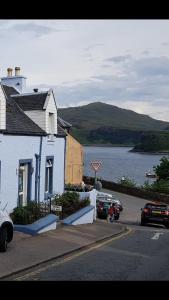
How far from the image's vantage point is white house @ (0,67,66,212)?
17.2 meters

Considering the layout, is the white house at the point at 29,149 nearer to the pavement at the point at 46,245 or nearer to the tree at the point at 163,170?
the pavement at the point at 46,245

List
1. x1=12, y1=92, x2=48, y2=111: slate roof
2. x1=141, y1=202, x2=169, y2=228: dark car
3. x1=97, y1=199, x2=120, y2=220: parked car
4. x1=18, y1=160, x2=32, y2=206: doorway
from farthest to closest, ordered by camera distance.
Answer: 1. x1=97, y1=199, x2=120, y2=220: parked car
2. x1=141, y1=202, x2=169, y2=228: dark car
3. x1=12, y1=92, x2=48, y2=111: slate roof
4. x1=18, y1=160, x2=32, y2=206: doorway

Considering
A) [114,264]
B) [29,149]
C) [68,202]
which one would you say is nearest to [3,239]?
[114,264]

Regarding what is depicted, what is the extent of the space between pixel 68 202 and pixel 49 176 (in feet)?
5.78

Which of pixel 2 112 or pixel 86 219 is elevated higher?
pixel 2 112

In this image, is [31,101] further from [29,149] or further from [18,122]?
[29,149]

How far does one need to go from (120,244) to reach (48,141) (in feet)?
23.4

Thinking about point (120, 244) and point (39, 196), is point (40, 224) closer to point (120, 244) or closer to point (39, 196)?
point (120, 244)

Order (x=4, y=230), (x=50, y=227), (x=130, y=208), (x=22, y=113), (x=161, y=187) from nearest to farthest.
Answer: (x=4, y=230), (x=50, y=227), (x=22, y=113), (x=130, y=208), (x=161, y=187)

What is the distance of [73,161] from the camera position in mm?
42969

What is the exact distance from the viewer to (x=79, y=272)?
10.0m

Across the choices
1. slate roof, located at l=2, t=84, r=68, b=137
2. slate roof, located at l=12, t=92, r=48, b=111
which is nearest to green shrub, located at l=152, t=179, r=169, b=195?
slate roof, located at l=2, t=84, r=68, b=137

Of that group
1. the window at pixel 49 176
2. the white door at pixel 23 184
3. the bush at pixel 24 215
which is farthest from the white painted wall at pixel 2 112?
the window at pixel 49 176

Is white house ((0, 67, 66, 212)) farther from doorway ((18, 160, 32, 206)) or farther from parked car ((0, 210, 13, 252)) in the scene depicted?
parked car ((0, 210, 13, 252))
